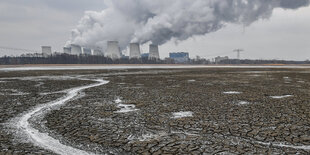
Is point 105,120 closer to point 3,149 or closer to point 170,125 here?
point 170,125

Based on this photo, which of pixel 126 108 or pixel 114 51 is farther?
pixel 114 51

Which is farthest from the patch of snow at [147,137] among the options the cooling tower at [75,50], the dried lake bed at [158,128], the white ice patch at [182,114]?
the cooling tower at [75,50]

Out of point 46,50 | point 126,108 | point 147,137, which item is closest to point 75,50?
point 46,50

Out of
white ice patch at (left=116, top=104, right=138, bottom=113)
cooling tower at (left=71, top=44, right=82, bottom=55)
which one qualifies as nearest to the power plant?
cooling tower at (left=71, top=44, right=82, bottom=55)

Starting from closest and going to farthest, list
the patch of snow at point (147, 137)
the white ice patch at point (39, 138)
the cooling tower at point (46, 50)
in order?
1. the white ice patch at point (39, 138)
2. the patch of snow at point (147, 137)
3. the cooling tower at point (46, 50)

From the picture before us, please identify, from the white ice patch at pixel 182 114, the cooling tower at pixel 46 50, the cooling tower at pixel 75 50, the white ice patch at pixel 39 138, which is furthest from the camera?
the cooling tower at pixel 46 50

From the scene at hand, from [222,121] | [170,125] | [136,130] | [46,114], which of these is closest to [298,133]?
[222,121]

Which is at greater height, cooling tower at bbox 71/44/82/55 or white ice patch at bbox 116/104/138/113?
cooling tower at bbox 71/44/82/55

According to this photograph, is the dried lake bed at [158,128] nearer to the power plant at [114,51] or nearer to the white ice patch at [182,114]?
the white ice patch at [182,114]

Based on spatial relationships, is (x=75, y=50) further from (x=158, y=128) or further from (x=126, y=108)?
(x=158, y=128)

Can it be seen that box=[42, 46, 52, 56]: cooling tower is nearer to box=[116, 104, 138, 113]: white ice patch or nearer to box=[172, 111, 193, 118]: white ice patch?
box=[116, 104, 138, 113]: white ice patch

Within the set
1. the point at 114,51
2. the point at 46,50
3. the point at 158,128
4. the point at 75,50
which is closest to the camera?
the point at 158,128
